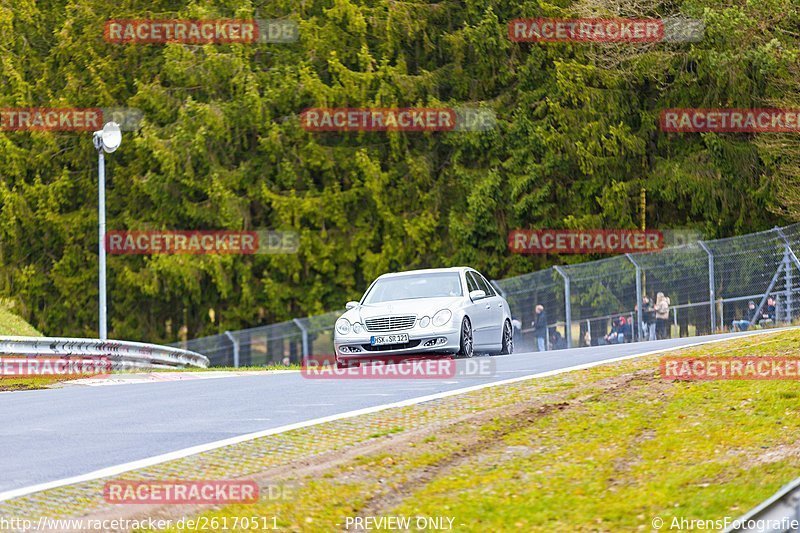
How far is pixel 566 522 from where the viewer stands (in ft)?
25.8

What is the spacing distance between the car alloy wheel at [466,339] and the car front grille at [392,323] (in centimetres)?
82

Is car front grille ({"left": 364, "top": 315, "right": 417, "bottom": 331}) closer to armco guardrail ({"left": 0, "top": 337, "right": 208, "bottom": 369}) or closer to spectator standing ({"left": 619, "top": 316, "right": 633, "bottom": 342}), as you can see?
armco guardrail ({"left": 0, "top": 337, "right": 208, "bottom": 369})

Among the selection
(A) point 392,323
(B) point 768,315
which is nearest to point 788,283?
(B) point 768,315

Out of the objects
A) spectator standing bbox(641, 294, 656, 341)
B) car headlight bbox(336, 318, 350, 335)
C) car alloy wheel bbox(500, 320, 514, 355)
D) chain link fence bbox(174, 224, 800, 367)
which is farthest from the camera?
spectator standing bbox(641, 294, 656, 341)

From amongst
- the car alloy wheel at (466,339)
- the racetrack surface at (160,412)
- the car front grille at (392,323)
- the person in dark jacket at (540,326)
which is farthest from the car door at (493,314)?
the person in dark jacket at (540,326)

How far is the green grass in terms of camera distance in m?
8.09

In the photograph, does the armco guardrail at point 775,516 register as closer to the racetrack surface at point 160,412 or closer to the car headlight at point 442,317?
the racetrack surface at point 160,412

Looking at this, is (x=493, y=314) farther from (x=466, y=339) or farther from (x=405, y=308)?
(x=405, y=308)

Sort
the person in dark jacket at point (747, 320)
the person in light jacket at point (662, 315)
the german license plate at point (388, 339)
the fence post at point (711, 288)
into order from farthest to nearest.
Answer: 1. the person in light jacket at point (662, 315)
2. the fence post at point (711, 288)
3. the person in dark jacket at point (747, 320)
4. the german license plate at point (388, 339)

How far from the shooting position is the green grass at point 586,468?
809cm

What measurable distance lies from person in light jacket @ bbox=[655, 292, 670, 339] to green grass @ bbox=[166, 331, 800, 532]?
16626 millimetres

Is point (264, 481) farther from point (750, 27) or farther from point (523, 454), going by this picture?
point (750, 27)

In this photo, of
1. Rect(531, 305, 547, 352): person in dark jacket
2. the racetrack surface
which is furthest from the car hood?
Rect(531, 305, 547, 352): person in dark jacket

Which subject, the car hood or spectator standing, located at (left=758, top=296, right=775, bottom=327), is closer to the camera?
the car hood
